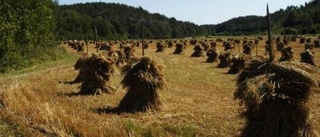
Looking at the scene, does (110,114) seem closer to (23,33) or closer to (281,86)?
(281,86)

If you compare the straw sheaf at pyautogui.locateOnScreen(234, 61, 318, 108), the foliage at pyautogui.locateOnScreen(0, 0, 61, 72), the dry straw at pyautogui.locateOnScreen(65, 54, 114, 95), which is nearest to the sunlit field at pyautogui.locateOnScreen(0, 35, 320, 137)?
the straw sheaf at pyautogui.locateOnScreen(234, 61, 318, 108)

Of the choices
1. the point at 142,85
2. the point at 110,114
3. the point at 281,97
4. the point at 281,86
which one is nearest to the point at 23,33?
the point at 142,85

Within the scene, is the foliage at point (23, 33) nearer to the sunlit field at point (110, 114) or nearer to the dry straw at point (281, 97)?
the sunlit field at point (110, 114)

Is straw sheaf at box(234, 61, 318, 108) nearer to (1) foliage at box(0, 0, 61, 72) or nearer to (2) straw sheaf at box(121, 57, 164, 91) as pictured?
(2) straw sheaf at box(121, 57, 164, 91)

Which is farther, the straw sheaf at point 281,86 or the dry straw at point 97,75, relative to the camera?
the dry straw at point 97,75

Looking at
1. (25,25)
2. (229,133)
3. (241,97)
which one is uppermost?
(25,25)

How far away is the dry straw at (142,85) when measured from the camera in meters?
18.6

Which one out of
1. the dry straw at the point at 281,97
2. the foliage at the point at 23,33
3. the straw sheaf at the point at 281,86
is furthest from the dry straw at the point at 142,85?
the foliage at the point at 23,33

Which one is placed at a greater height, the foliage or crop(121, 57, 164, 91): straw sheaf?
the foliage

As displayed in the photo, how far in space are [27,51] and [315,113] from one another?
84.3 ft

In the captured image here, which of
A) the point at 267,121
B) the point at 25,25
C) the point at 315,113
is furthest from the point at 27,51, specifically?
the point at 267,121

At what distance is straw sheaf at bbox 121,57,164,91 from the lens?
1873cm

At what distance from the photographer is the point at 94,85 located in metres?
22.4

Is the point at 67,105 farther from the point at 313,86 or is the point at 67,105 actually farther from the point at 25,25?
the point at 25,25
